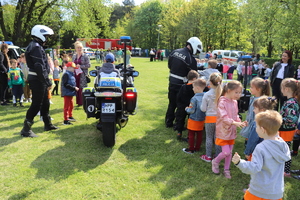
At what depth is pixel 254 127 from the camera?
3643 millimetres

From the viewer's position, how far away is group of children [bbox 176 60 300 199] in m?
2.36

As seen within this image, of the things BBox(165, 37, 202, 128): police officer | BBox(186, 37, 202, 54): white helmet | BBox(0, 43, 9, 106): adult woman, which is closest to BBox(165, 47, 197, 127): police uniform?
BBox(165, 37, 202, 128): police officer

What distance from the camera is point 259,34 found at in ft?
99.2

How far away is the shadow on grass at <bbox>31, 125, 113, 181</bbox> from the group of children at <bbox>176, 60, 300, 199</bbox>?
67.7 inches

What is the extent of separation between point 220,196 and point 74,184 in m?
2.09

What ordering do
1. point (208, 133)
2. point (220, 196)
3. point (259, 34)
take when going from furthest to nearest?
point (259, 34) → point (208, 133) → point (220, 196)

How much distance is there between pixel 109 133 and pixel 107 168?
826 millimetres

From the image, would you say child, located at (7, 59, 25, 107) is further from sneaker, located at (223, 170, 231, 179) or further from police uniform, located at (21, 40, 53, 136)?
sneaker, located at (223, 170, 231, 179)

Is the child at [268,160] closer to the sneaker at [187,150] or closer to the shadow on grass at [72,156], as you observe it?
the sneaker at [187,150]

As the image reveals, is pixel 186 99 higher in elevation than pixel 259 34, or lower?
lower

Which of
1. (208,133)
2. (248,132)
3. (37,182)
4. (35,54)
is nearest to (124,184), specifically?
(37,182)

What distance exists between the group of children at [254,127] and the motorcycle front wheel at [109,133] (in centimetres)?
141

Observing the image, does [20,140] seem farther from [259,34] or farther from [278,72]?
[259,34]

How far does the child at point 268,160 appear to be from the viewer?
2.33 m
